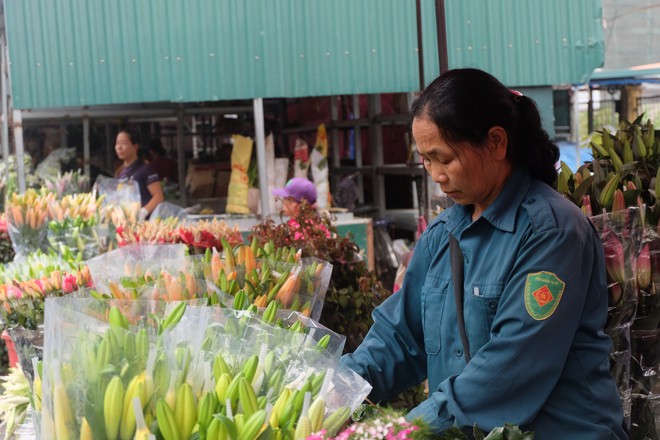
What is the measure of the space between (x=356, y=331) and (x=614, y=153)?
1400mm

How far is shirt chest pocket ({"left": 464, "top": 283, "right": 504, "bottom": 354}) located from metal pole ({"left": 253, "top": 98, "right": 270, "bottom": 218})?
17.9ft

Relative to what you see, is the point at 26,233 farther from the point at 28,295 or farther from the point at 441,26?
the point at 441,26

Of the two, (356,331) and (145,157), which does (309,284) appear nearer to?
(356,331)

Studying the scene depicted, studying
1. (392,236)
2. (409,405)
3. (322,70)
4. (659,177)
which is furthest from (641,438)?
(392,236)

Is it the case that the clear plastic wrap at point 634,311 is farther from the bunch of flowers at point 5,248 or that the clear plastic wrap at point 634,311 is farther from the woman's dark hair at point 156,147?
the woman's dark hair at point 156,147

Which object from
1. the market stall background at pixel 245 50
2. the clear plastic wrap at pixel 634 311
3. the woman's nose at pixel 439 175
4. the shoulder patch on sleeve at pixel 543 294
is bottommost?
the clear plastic wrap at pixel 634 311

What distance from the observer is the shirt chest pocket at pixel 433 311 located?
7.45 ft

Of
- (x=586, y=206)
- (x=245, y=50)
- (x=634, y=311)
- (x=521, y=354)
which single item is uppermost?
(x=245, y=50)

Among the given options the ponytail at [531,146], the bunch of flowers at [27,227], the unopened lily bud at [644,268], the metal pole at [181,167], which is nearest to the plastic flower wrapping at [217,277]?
the ponytail at [531,146]

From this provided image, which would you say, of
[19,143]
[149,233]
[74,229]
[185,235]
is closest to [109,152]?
[19,143]

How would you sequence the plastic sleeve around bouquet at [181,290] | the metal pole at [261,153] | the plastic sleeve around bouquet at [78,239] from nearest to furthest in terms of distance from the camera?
the plastic sleeve around bouquet at [181,290]
the plastic sleeve around bouquet at [78,239]
the metal pole at [261,153]

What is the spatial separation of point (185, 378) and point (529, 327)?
0.79 metres

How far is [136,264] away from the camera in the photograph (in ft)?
10.6

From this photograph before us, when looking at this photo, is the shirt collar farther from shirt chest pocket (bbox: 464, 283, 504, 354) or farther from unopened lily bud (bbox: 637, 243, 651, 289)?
unopened lily bud (bbox: 637, 243, 651, 289)
